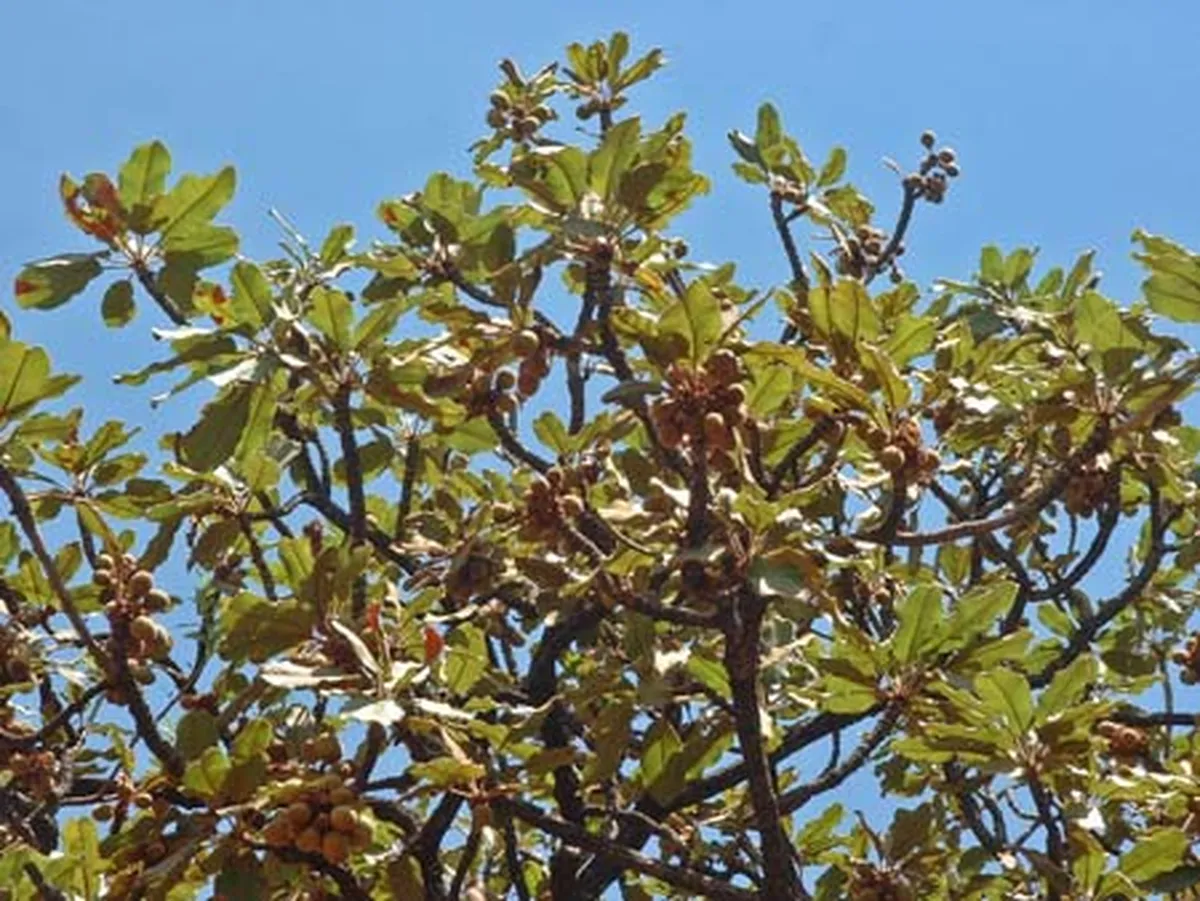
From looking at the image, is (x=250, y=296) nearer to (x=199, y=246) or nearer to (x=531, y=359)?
(x=199, y=246)

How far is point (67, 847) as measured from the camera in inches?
156

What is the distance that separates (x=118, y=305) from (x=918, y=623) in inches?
75.7

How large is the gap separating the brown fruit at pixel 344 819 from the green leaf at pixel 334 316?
3.52 ft

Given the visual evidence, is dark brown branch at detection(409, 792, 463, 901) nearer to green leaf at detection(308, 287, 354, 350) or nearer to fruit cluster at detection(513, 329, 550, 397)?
fruit cluster at detection(513, 329, 550, 397)

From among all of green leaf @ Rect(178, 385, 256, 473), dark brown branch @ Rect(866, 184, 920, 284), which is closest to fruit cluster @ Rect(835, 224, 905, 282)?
dark brown branch @ Rect(866, 184, 920, 284)

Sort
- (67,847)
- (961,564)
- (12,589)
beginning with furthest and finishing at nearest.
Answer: (961,564), (12,589), (67,847)

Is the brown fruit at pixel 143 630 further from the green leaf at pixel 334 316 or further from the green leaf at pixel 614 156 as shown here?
the green leaf at pixel 614 156

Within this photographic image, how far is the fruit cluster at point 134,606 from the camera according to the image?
13.8 ft

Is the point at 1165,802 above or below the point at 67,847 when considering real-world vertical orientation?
below

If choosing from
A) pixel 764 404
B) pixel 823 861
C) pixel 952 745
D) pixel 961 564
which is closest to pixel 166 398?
pixel 764 404

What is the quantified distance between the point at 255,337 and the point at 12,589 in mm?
1465

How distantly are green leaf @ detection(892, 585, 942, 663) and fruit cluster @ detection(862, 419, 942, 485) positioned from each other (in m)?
0.23

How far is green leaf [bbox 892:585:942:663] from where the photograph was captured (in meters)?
3.92

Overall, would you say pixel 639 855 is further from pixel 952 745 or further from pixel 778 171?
pixel 778 171
